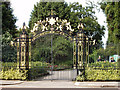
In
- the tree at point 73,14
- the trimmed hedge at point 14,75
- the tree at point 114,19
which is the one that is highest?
the tree at point 73,14

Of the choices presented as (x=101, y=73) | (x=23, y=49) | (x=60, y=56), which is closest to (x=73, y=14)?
(x=60, y=56)

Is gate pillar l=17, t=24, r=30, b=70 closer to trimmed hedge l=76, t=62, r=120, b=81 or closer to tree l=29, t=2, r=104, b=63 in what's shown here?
trimmed hedge l=76, t=62, r=120, b=81

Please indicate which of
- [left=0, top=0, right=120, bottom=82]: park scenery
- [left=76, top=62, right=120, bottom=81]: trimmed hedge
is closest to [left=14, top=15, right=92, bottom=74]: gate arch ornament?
[left=0, top=0, right=120, bottom=82]: park scenery

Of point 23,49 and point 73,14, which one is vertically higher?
point 73,14

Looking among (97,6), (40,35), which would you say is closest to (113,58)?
(40,35)

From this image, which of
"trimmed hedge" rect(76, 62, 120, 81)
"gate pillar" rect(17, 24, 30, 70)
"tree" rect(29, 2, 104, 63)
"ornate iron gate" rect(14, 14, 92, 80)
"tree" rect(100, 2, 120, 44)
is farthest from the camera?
"tree" rect(29, 2, 104, 63)

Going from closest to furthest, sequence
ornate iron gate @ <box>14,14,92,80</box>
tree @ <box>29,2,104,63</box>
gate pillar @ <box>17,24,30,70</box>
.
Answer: ornate iron gate @ <box>14,14,92,80</box> < gate pillar @ <box>17,24,30,70</box> < tree @ <box>29,2,104,63</box>

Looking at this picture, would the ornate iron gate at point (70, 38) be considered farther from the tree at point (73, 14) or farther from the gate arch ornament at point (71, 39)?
the tree at point (73, 14)

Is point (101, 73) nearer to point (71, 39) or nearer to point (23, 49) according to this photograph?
point (71, 39)

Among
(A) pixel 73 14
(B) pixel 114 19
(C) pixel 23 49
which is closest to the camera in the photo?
(C) pixel 23 49

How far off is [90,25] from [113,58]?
69.2 feet

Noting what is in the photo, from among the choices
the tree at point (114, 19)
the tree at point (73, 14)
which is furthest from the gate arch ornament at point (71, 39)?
the tree at point (73, 14)

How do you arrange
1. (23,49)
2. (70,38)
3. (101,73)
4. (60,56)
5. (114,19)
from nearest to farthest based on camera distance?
(101,73), (70,38), (23,49), (60,56), (114,19)

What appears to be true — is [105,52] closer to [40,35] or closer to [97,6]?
[40,35]
